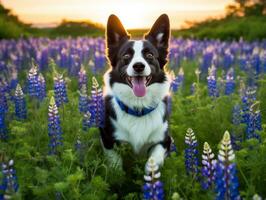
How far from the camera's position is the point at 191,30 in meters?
28.3

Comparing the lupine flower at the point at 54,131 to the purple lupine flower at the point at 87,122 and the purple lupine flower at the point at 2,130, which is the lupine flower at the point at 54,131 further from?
the purple lupine flower at the point at 2,130

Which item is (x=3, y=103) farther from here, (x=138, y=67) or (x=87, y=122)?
(x=138, y=67)

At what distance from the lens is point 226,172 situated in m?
3.03

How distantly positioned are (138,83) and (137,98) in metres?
0.18

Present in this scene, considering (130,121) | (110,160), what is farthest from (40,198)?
(130,121)

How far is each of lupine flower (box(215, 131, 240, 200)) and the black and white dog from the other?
1602mm

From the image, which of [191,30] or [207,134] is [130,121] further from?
[191,30]

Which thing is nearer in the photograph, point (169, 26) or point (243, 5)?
point (169, 26)

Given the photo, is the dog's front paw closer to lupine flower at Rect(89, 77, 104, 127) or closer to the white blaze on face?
lupine flower at Rect(89, 77, 104, 127)

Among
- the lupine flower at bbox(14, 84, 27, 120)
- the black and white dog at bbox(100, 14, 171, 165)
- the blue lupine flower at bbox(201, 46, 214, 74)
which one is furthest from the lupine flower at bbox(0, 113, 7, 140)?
the blue lupine flower at bbox(201, 46, 214, 74)

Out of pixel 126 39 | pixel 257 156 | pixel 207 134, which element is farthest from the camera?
pixel 207 134

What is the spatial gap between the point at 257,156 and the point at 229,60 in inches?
326

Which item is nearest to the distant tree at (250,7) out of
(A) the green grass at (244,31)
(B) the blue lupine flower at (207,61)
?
(A) the green grass at (244,31)

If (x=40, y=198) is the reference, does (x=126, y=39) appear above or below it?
above
